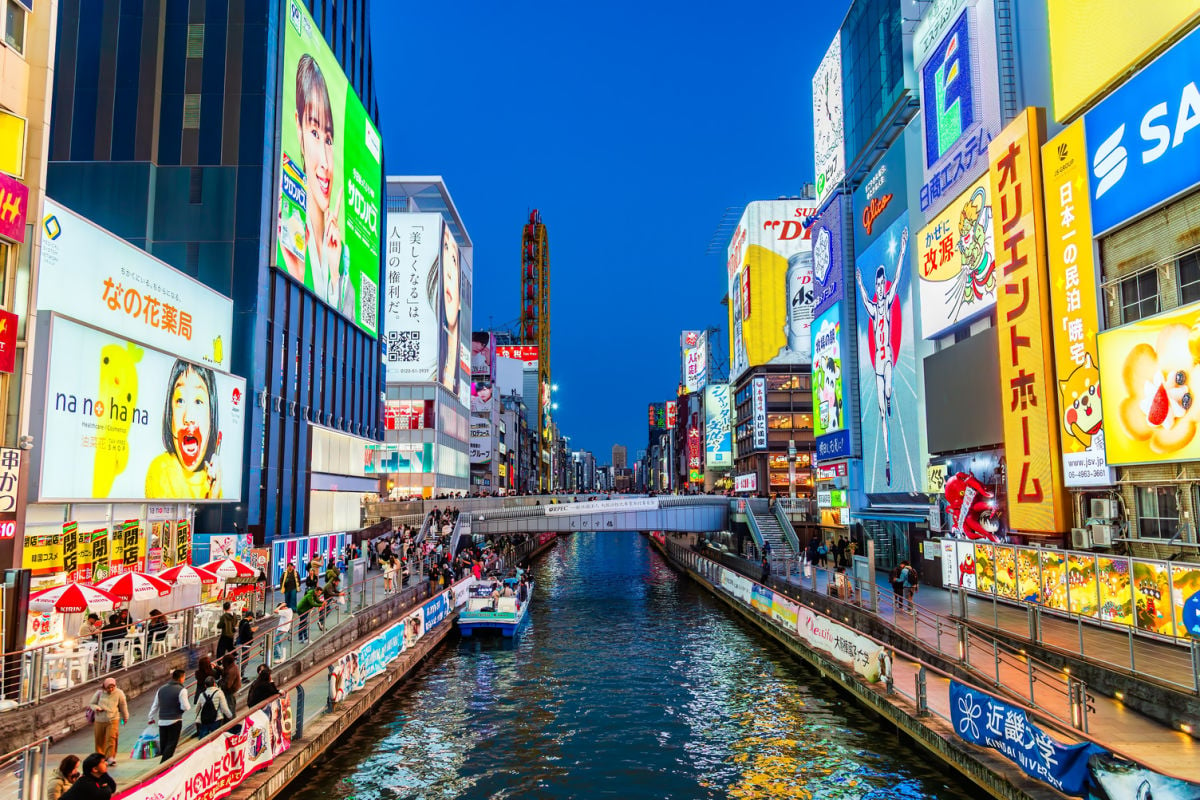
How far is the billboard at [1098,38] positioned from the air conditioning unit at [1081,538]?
44.2 feet

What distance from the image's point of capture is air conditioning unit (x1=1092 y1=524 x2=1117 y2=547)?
24.7 metres

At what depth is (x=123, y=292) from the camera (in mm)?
27016

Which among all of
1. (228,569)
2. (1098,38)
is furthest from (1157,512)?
(228,569)

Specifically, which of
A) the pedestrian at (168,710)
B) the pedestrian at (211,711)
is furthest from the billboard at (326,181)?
the pedestrian at (168,710)

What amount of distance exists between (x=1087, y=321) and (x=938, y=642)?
464 inches

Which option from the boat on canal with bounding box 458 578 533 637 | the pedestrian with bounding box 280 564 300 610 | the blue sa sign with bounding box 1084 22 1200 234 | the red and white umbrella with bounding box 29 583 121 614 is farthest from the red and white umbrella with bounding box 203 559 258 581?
the blue sa sign with bounding box 1084 22 1200 234

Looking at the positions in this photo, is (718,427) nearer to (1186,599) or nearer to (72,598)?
(1186,599)

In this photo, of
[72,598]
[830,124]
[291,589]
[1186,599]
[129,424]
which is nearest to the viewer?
[72,598]

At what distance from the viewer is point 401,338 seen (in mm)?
88500

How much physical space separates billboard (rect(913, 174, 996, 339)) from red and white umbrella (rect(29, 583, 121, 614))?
104 ft

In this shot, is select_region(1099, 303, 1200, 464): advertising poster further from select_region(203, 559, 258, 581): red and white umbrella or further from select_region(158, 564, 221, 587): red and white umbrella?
select_region(158, 564, 221, 587): red and white umbrella

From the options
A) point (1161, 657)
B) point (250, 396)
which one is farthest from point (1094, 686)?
point (250, 396)

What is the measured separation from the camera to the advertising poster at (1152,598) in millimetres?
19703

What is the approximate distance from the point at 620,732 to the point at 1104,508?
16.0 m
